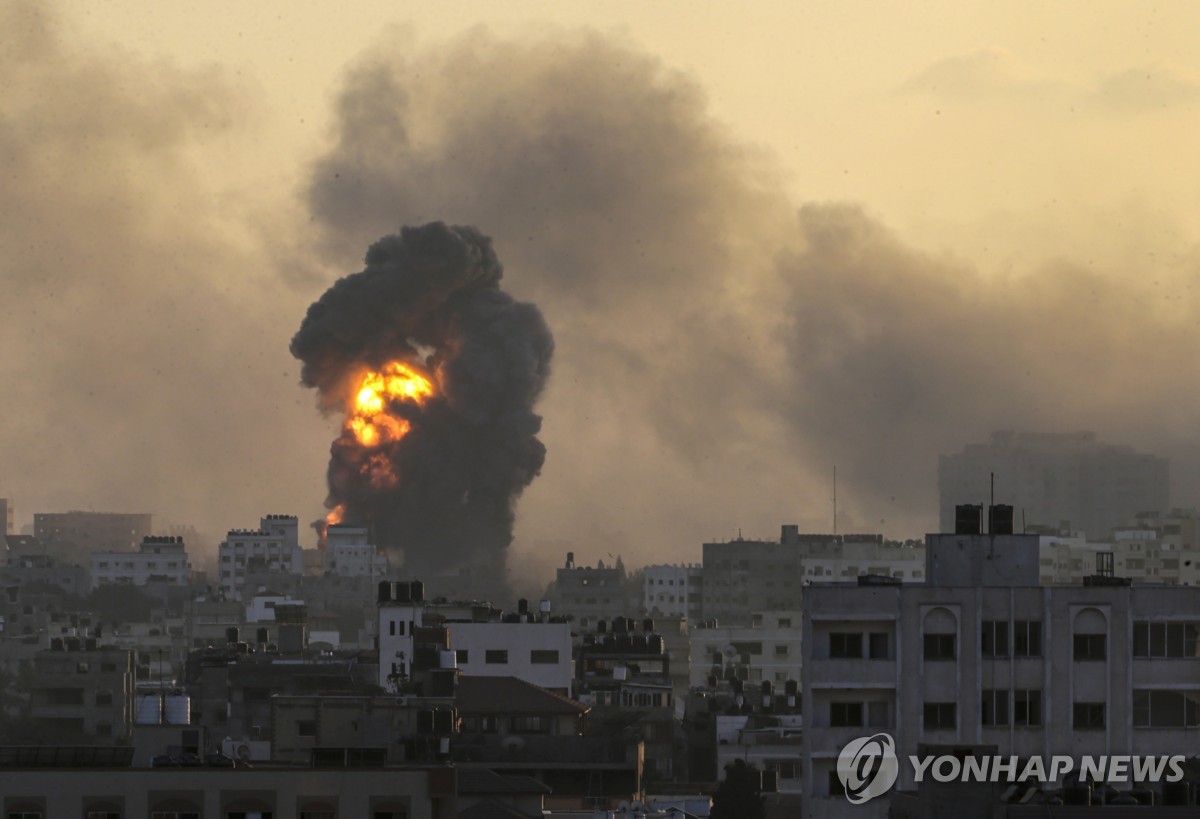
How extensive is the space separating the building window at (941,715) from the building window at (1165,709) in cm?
Answer: 274

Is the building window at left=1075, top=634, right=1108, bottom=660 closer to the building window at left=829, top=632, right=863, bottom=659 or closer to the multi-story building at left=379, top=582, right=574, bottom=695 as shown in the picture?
the building window at left=829, top=632, right=863, bottom=659

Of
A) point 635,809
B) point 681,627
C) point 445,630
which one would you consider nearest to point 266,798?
point 635,809

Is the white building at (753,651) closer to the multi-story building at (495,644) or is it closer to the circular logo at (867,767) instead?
the multi-story building at (495,644)

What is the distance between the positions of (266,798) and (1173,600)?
1463cm

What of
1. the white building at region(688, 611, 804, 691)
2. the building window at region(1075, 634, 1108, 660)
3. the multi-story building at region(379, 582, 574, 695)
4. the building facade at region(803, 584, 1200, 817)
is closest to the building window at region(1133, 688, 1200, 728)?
the building facade at region(803, 584, 1200, 817)

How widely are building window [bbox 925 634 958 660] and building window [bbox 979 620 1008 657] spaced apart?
16.5 inches

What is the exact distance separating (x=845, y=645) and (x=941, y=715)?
1.84 metres

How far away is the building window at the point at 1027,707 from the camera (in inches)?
1864

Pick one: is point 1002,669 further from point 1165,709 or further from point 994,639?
point 1165,709

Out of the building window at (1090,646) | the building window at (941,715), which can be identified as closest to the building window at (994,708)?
the building window at (941,715)

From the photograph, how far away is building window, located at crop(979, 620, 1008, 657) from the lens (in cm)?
4759

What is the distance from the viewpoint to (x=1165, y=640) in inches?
1892

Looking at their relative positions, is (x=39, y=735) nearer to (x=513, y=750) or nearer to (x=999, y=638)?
(x=513, y=750)

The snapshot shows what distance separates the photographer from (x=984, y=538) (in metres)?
50.6
